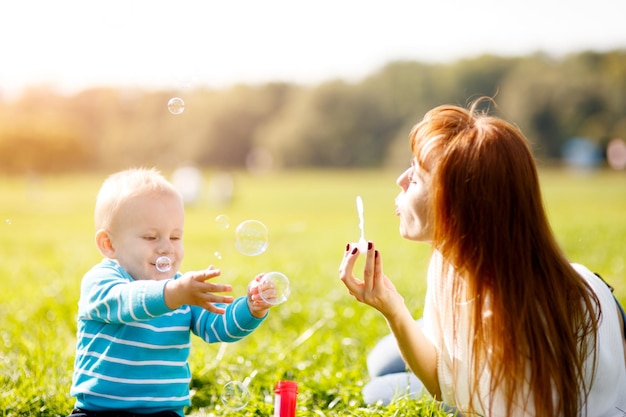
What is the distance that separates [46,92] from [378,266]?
130 ft

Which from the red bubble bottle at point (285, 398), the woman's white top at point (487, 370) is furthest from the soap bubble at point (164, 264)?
the woman's white top at point (487, 370)

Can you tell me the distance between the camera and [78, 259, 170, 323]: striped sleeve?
2.57 m

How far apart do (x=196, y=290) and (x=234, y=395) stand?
3.10ft

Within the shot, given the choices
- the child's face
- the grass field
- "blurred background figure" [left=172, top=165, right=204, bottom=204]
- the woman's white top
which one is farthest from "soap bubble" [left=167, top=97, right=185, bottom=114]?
"blurred background figure" [left=172, top=165, right=204, bottom=204]

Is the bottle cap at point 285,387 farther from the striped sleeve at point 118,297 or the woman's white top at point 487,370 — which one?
the woman's white top at point 487,370

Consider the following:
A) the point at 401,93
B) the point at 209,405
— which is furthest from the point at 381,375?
the point at 401,93

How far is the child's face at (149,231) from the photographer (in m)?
2.84

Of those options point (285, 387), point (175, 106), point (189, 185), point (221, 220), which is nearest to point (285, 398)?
point (285, 387)

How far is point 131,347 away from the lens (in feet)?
9.26

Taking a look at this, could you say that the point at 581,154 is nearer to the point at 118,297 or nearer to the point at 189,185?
the point at 189,185

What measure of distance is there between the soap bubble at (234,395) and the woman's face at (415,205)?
977mm

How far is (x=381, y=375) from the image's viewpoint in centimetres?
377

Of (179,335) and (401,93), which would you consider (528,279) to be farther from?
(401,93)

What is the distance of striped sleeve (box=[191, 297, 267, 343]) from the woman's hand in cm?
36
